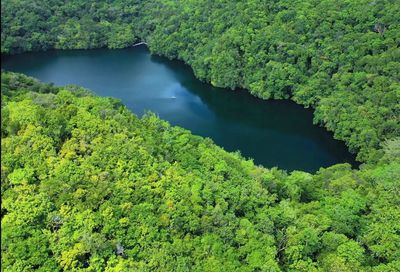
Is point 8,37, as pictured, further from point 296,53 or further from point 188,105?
point 296,53

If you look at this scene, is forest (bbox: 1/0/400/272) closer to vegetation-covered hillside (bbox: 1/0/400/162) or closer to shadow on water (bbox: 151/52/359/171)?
vegetation-covered hillside (bbox: 1/0/400/162)

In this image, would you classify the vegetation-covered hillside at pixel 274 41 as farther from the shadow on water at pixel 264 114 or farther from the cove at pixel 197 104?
the cove at pixel 197 104

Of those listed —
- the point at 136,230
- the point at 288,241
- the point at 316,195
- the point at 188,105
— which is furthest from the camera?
the point at 188,105

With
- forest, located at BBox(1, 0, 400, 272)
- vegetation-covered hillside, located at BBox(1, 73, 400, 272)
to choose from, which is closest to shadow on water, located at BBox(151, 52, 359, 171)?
forest, located at BBox(1, 0, 400, 272)

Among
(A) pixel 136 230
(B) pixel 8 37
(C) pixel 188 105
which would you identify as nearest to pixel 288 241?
(A) pixel 136 230

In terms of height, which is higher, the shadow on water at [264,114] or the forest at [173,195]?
the forest at [173,195]

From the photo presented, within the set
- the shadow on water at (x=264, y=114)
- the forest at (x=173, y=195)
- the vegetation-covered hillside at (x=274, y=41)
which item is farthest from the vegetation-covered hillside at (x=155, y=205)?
the vegetation-covered hillside at (x=274, y=41)

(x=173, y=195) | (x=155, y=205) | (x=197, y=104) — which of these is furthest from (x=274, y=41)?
(x=155, y=205)
